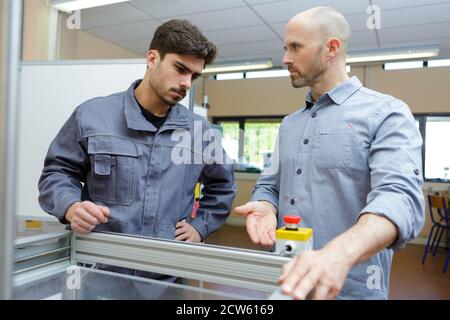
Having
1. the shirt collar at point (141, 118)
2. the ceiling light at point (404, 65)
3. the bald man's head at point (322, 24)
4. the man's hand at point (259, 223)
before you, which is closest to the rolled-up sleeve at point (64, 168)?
the shirt collar at point (141, 118)

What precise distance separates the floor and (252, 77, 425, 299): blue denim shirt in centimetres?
240

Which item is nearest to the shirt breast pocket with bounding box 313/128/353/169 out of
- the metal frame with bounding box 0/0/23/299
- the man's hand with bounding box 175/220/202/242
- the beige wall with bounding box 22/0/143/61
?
the man's hand with bounding box 175/220/202/242

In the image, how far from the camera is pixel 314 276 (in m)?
0.54

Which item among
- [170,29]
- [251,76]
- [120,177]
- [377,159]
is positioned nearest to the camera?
[377,159]

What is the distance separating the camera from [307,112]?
1293 millimetres

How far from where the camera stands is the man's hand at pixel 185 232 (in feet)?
4.21

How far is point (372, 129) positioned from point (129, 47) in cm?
444

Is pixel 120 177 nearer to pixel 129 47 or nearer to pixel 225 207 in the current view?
pixel 225 207

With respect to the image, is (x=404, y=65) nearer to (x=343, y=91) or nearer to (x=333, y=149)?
(x=343, y=91)

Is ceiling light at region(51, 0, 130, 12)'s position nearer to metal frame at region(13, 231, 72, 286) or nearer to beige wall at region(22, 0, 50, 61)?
beige wall at region(22, 0, 50, 61)

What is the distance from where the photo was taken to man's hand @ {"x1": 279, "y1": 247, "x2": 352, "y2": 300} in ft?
1.72

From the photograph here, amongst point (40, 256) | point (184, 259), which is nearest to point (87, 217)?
point (40, 256)

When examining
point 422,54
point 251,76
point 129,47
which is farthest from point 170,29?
point 251,76

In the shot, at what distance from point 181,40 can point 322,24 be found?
0.48 m
